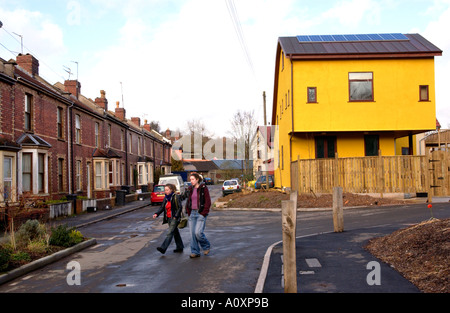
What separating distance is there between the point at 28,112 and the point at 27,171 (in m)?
3.10

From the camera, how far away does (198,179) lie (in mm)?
10062

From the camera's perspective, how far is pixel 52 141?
24547 mm

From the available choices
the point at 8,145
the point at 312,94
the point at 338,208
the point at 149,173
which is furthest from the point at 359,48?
the point at 149,173

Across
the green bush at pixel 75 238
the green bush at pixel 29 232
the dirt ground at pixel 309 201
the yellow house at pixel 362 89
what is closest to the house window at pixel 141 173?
the dirt ground at pixel 309 201

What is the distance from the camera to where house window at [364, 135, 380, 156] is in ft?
90.1

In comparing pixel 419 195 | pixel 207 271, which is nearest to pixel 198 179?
pixel 207 271

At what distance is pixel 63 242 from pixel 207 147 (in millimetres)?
81053

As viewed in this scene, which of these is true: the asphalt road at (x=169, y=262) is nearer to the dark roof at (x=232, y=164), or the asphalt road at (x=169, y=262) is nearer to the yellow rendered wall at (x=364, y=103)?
the yellow rendered wall at (x=364, y=103)

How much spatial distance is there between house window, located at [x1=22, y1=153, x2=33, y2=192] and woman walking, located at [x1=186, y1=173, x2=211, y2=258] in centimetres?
1394

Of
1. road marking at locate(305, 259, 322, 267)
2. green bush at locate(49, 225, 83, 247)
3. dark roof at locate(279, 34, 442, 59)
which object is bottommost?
road marking at locate(305, 259, 322, 267)

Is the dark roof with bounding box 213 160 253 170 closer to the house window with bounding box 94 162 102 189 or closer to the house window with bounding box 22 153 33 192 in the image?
the house window with bounding box 94 162 102 189

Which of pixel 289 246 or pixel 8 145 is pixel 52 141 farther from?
pixel 289 246

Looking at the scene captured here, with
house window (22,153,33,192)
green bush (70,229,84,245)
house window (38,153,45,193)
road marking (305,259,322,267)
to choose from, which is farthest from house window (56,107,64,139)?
road marking (305,259,322,267)

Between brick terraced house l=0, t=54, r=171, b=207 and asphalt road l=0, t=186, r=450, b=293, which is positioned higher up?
brick terraced house l=0, t=54, r=171, b=207
